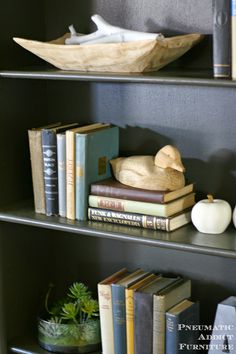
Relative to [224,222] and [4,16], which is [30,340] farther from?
[4,16]

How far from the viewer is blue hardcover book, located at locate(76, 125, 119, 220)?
6.12ft

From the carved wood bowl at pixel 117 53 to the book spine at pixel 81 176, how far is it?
0.18 meters

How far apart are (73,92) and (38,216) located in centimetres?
38

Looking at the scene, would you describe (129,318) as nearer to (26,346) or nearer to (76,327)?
(76,327)

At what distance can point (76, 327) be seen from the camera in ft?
6.59

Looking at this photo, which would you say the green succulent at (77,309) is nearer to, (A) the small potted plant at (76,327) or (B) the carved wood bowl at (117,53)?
(A) the small potted plant at (76,327)

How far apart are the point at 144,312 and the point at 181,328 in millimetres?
101

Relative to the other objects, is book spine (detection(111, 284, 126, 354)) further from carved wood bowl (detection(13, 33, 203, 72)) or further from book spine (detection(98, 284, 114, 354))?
carved wood bowl (detection(13, 33, 203, 72))

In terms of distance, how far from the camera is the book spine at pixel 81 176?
186cm

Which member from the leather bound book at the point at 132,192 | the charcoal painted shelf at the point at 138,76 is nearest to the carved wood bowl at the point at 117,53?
the charcoal painted shelf at the point at 138,76

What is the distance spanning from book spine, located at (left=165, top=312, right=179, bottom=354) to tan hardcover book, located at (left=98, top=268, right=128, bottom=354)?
0.58 feet

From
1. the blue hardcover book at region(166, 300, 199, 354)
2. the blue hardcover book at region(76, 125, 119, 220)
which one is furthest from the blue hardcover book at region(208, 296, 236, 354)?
the blue hardcover book at region(76, 125, 119, 220)

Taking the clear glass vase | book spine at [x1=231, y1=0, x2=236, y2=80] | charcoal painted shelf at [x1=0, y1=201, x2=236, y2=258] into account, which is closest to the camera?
book spine at [x1=231, y1=0, x2=236, y2=80]

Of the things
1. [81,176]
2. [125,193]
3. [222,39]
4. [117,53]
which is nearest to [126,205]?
[125,193]
